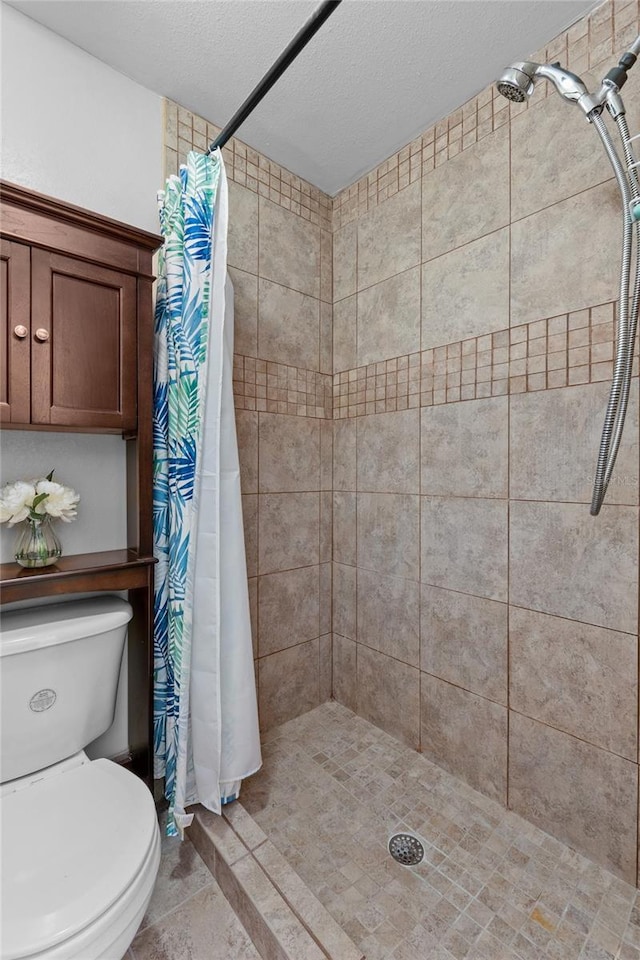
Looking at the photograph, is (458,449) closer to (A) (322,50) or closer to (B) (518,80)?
(B) (518,80)

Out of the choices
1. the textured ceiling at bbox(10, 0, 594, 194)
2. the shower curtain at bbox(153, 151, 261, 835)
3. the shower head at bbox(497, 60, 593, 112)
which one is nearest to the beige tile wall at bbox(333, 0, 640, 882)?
the textured ceiling at bbox(10, 0, 594, 194)

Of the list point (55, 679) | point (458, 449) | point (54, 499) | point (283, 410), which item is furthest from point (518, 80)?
point (55, 679)

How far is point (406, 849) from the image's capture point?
51.1 inches

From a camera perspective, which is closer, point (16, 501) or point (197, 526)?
point (16, 501)

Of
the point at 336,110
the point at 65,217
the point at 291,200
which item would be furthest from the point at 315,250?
the point at 65,217

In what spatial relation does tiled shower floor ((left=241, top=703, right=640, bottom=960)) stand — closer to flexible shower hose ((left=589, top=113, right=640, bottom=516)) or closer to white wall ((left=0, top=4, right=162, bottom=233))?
flexible shower hose ((left=589, top=113, right=640, bottom=516))

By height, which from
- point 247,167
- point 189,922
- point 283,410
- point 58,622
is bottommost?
point 189,922

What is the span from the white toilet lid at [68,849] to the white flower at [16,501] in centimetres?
67

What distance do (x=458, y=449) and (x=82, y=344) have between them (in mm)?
1220

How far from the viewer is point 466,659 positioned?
155cm

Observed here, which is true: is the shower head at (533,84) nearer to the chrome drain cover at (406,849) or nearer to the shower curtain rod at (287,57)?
the shower curtain rod at (287,57)

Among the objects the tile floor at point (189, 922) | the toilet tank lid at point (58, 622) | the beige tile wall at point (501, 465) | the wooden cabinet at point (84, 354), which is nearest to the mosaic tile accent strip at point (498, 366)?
the beige tile wall at point (501, 465)

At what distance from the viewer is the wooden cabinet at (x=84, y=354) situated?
1.09 meters

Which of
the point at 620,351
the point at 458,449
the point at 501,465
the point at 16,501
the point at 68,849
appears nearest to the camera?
the point at 68,849
